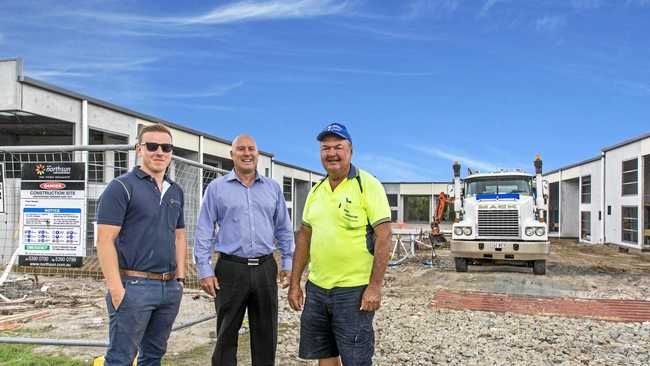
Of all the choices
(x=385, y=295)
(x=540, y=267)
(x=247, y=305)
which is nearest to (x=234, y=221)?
(x=247, y=305)

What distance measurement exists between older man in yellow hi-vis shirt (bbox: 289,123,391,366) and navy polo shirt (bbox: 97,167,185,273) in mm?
1052

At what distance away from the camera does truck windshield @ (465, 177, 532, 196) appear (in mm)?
14711

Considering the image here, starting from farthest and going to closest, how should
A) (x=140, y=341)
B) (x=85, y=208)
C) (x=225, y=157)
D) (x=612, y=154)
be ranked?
(x=612, y=154)
(x=225, y=157)
(x=85, y=208)
(x=140, y=341)

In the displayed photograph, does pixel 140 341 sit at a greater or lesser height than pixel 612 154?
lesser

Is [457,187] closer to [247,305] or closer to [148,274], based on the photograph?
[247,305]

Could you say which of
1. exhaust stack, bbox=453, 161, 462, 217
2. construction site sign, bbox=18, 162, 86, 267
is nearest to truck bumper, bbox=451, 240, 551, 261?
exhaust stack, bbox=453, 161, 462, 217

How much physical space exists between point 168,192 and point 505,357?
467 centimetres

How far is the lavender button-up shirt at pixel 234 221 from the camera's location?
13.8ft

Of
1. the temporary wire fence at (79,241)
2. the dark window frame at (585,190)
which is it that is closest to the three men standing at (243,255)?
the temporary wire fence at (79,241)

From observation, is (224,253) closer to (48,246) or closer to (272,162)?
(48,246)

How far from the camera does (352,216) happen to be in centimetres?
357

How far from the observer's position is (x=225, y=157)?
27.1 metres

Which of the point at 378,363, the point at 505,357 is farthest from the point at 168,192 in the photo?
the point at 505,357

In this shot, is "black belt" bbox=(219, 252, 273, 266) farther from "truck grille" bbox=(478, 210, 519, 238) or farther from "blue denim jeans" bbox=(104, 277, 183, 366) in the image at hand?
"truck grille" bbox=(478, 210, 519, 238)
